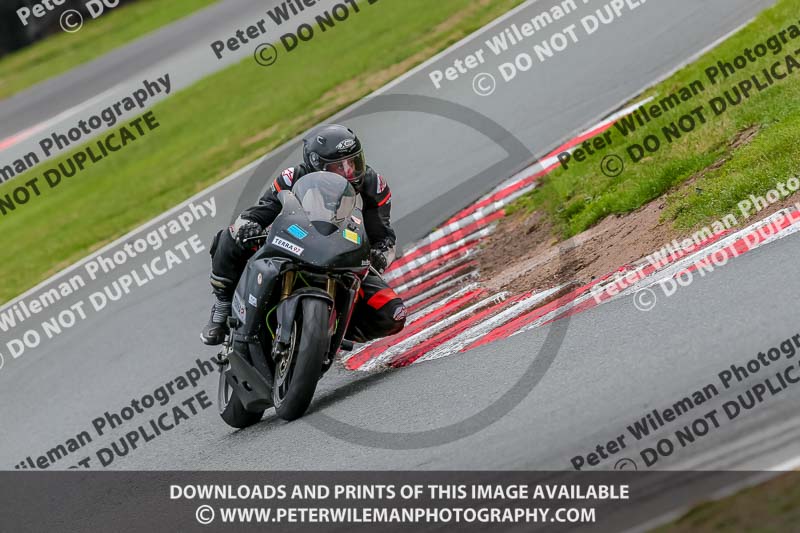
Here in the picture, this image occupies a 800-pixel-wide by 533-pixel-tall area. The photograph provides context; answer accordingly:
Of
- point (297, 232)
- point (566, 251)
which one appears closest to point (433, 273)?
point (566, 251)

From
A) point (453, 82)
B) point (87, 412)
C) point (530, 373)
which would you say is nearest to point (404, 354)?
point (530, 373)

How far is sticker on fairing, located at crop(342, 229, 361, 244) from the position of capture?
261 inches

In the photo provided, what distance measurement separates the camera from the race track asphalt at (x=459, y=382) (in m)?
5.32

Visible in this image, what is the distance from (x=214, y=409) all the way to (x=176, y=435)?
0.43 metres

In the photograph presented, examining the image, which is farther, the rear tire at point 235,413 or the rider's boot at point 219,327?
the rider's boot at point 219,327

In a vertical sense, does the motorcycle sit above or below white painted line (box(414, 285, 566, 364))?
above
